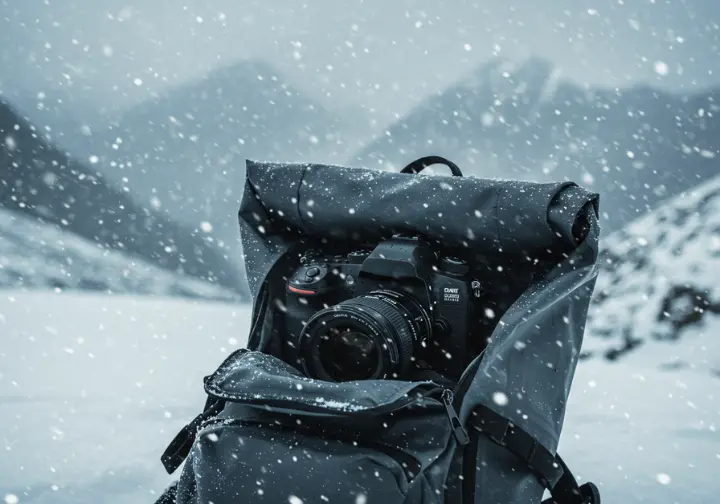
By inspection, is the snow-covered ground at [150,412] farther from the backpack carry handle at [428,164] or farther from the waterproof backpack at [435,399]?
the backpack carry handle at [428,164]

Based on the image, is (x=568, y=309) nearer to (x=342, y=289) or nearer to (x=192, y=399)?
(x=342, y=289)

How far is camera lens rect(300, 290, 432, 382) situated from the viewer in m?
0.89

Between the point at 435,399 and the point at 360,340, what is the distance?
0.15 meters

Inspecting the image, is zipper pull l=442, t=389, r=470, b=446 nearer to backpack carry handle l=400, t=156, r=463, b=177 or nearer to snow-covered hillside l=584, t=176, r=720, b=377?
backpack carry handle l=400, t=156, r=463, b=177

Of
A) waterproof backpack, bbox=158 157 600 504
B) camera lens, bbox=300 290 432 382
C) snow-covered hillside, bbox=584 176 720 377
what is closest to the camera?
waterproof backpack, bbox=158 157 600 504

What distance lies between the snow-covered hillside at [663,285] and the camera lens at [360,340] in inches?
43.9

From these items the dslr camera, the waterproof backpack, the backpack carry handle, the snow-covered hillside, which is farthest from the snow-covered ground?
the backpack carry handle

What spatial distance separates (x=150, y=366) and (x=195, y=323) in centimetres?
50

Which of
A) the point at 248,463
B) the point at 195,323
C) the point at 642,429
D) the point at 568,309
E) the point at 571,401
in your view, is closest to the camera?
the point at 248,463

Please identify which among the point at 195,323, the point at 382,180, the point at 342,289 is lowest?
the point at 195,323

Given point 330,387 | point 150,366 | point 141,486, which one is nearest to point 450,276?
point 330,387

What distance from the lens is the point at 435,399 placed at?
0.84m

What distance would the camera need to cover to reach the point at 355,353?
95 centimetres

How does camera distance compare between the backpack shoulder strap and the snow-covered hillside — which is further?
the snow-covered hillside
